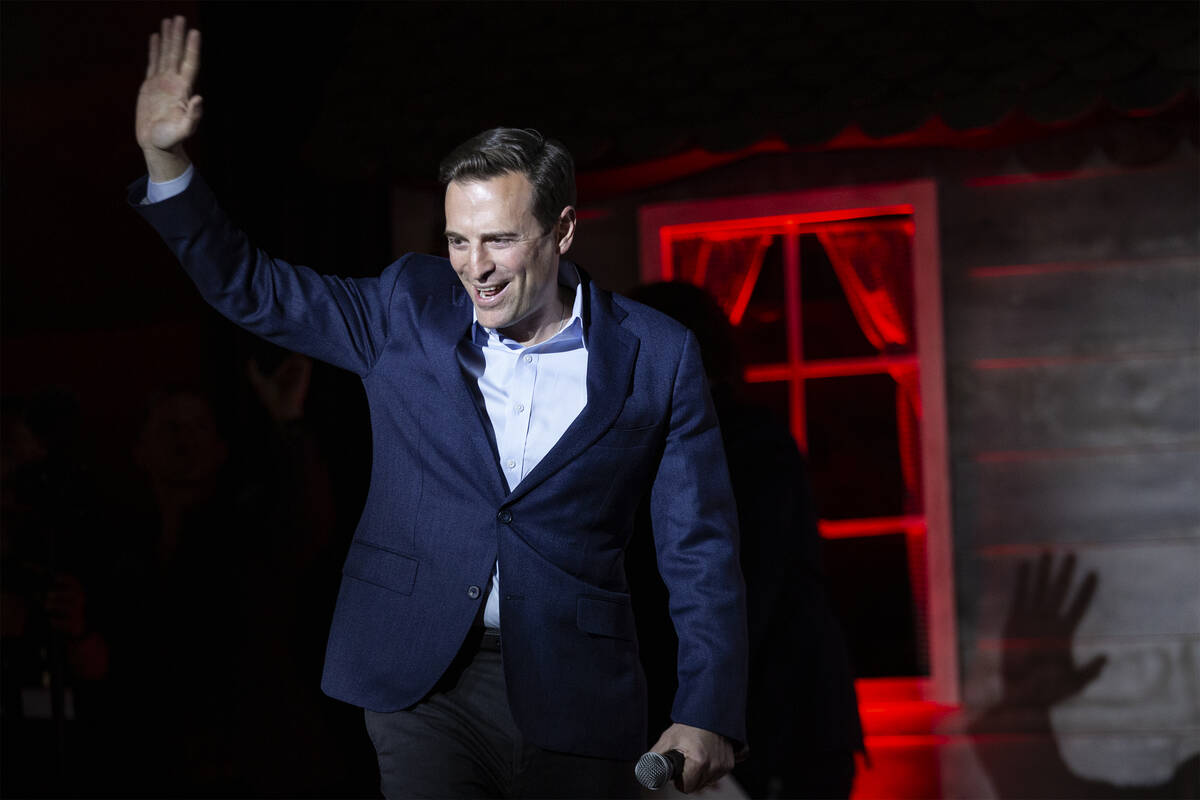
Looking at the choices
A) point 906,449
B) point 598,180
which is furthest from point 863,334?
point 598,180

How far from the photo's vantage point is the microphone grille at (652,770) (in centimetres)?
210

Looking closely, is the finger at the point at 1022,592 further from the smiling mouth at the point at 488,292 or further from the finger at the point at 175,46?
the finger at the point at 175,46

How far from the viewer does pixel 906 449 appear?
4.93 meters

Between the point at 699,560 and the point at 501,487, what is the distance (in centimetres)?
39

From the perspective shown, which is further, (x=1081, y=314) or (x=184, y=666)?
(x=1081, y=314)

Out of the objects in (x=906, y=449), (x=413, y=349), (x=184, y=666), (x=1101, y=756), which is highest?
(x=413, y=349)

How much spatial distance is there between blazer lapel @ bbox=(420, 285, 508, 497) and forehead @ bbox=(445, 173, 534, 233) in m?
0.18

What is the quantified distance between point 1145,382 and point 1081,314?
0.33m

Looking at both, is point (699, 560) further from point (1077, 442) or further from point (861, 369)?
point (1077, 442)

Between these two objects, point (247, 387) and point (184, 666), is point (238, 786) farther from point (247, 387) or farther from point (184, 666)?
point (247, 387)

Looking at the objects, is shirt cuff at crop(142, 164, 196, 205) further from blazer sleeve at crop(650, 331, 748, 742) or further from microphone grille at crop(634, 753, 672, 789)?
microphone grille at crop(634, 753, 672, 789)

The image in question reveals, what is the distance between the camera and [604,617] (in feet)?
7.71

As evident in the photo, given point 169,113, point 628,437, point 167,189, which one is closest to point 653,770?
point 628,437

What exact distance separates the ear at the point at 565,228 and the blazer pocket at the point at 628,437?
33 cm
